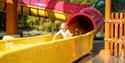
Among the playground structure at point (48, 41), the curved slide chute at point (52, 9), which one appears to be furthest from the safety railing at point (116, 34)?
the curved slide chute at point (52, 9)

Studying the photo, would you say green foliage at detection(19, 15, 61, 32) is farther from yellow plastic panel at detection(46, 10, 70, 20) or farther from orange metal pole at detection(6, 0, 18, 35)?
orange metal pole at detection(6, 0, 18, 35)

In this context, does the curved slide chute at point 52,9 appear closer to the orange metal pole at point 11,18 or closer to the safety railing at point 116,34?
A: the orange metal pole at point 11,18

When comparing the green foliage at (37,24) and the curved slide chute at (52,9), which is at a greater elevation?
the curved slide chute at (52,9)

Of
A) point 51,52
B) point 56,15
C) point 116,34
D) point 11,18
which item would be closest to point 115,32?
point 116,34

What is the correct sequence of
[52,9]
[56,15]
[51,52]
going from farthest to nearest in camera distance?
1. [56,15]
2. [52,9]
3. [51,52]

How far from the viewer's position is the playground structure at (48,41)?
669cm

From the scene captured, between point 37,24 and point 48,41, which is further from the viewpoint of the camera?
point 37,24

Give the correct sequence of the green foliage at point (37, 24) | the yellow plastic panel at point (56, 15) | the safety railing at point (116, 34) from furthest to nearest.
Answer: the green foliage at point (37, 24)
the yellow plastic panel at point (56, 15)
the safety railing at point (116, 34)

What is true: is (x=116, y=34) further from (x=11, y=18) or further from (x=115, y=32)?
(x=11, y=18)

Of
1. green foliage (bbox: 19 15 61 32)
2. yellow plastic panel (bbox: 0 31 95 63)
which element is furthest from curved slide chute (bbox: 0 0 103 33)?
green foliage (bbox: 19 15 61 32)

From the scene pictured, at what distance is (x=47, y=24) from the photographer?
115 ft

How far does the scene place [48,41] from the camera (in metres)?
9.88

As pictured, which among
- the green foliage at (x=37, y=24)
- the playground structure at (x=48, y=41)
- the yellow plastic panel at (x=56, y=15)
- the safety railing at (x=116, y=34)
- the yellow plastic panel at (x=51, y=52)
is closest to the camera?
the yellow plastic panel at (x=51, y=52)

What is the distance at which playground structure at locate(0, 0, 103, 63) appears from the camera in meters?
6.69
